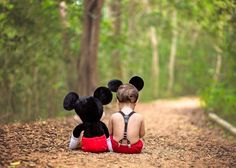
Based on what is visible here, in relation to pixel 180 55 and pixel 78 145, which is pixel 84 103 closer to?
pixel 78 145

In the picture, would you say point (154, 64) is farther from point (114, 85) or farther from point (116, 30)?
point (114, 85)

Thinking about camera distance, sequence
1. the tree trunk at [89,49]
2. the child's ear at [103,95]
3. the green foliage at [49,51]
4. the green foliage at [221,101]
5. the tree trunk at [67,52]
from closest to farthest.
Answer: the child's ear at [103,95]
the green foliage at [49,51]
the tree trunk at [89,49]
the green foliage at [221,101]
the tree trunk at [67,52]

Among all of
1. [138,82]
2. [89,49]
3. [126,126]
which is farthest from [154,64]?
[126,126]

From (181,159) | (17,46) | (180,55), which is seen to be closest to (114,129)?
(181,159)

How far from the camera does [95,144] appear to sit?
22.6ft

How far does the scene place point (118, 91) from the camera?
7.12m

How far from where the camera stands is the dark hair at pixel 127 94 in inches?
277

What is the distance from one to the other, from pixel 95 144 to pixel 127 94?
88 centimetres

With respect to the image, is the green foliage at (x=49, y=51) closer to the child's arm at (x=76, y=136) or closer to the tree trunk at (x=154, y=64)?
the child's arm at (x=76, y=136)

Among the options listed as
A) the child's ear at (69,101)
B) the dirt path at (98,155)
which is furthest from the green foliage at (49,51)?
the child's ear at (69,101)

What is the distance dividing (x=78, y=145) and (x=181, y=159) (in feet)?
5.08

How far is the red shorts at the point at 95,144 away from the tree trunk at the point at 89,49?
724cm

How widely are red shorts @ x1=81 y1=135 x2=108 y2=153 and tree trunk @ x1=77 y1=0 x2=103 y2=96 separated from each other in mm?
7238

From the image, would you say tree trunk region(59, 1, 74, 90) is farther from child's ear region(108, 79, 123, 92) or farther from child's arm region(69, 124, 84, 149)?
child's arm region(69, 124, 84, 149)
